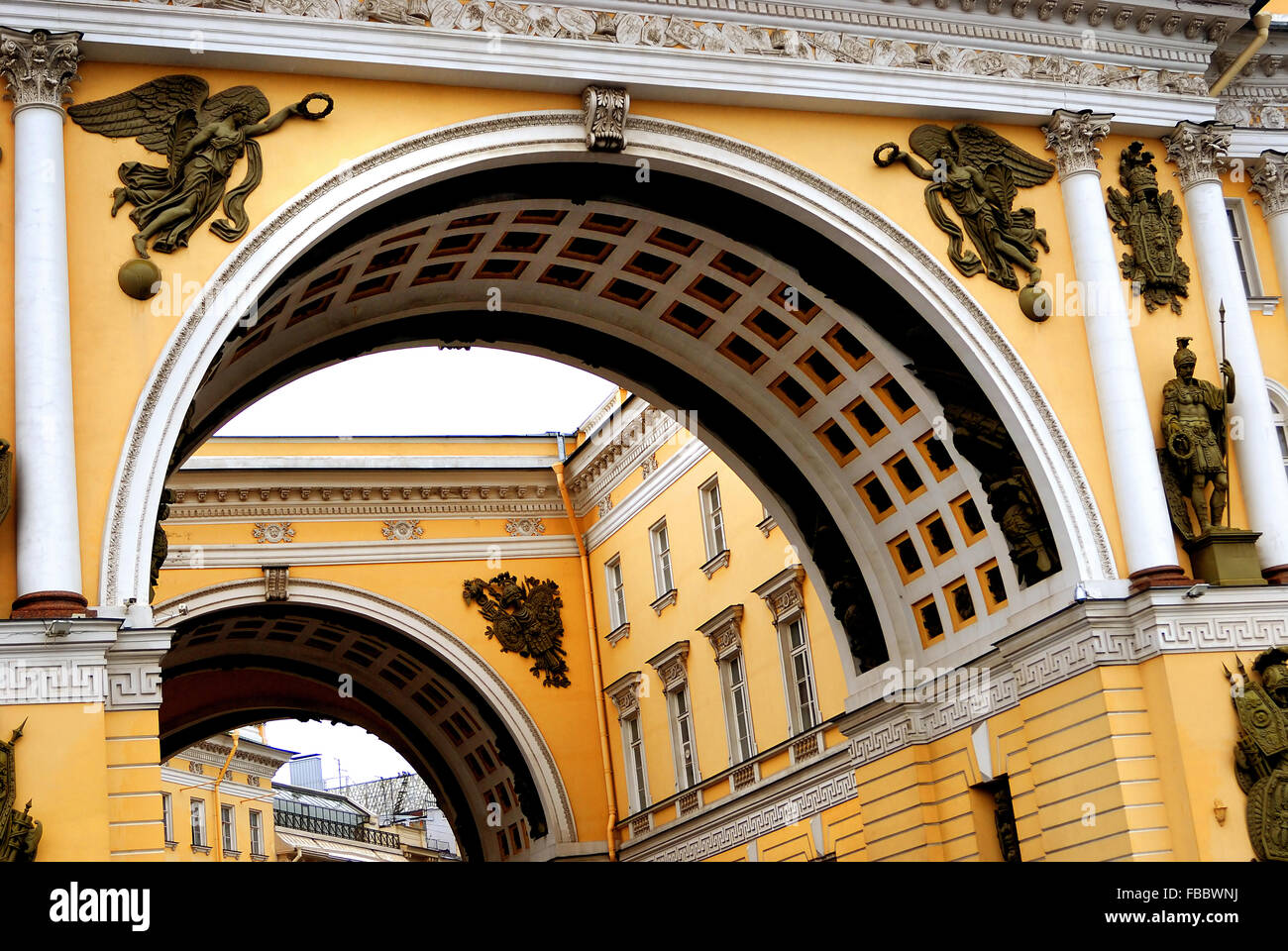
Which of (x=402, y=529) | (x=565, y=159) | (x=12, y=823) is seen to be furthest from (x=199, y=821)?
(x=12, y=823)

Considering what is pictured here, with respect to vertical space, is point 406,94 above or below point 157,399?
above

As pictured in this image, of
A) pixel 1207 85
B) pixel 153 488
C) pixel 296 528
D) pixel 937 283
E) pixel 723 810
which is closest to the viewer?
pixel 153 488

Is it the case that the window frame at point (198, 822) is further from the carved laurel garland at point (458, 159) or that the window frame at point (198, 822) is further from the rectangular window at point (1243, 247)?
the rectangular window at point (1243, 247)

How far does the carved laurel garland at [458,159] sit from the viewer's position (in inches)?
569

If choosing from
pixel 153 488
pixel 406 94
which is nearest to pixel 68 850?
pixel 153 488

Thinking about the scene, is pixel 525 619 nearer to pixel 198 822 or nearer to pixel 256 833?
pixel 198 822

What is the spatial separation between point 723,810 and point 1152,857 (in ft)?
40.5

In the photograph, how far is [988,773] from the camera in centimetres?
1891

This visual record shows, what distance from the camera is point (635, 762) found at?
31.4 meters

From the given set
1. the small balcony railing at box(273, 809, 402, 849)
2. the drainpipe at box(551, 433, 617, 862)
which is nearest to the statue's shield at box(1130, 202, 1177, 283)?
Result: the drainpipe at box(551, 433, 617, 862)

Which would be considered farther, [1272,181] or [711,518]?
[711,518]

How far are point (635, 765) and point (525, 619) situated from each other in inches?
136

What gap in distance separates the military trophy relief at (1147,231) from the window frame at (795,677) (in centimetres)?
915
